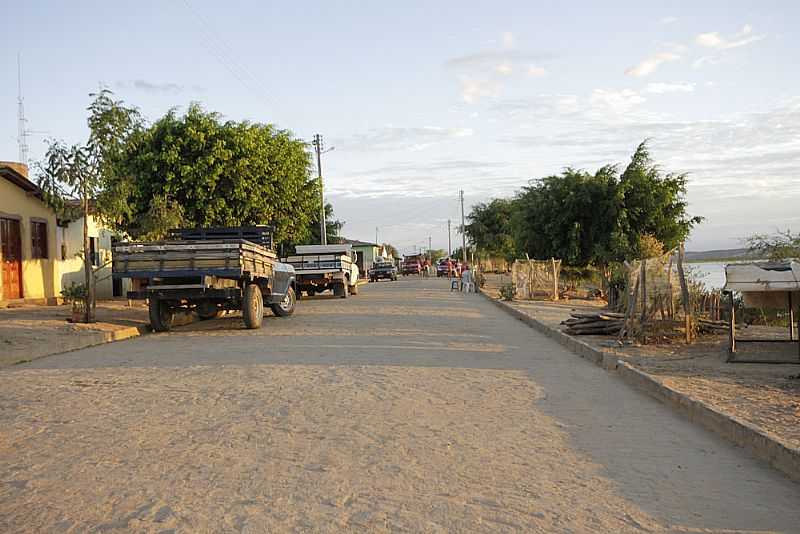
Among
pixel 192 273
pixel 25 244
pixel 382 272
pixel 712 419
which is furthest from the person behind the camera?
pixel 382 272

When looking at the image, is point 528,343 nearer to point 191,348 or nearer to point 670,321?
point 670,321

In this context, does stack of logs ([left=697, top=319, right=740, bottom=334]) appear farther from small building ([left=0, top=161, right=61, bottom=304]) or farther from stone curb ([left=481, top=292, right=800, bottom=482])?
small building ([left=0, top=161, right=61, bottom=304])

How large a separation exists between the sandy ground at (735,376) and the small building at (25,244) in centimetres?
1629

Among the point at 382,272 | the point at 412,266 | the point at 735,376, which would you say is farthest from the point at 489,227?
the point at 735,376

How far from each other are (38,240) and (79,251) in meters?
1.36

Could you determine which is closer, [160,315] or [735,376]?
[735,376]

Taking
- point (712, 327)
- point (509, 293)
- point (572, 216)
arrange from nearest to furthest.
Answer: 1. point (712, 327)
2. point (509, 293)
3. point (572, 216)

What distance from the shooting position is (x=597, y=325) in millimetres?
14406

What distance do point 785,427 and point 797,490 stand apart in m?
1.39

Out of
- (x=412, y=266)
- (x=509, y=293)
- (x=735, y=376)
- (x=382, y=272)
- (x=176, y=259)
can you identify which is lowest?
(x=735, y=376)

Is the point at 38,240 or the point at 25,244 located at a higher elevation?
the point at 38,240

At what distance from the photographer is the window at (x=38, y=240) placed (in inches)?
899

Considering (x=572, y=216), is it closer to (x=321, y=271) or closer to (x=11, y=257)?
(x=321, y=271)

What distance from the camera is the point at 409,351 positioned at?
12.5 metres
